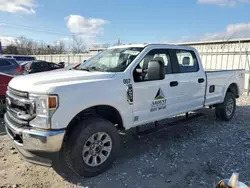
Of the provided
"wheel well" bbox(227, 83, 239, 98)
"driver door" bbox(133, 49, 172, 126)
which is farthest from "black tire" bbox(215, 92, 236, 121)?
"driver door" bbox(133, 49, 172, 126)

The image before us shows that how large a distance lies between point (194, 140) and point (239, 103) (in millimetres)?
5225

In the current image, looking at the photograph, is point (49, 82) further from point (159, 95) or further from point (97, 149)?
point (159, 95)

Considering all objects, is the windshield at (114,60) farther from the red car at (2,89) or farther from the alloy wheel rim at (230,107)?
the alloy wheel rim at (230,107)

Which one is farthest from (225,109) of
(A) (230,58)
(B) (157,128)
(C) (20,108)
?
(A) (230,58)

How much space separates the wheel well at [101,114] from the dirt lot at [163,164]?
75 cm

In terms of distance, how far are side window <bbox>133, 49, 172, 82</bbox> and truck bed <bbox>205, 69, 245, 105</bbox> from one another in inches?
58.9

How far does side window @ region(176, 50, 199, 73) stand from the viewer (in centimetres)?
491

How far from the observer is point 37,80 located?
3262 mm

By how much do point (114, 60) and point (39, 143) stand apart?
2.04 meters

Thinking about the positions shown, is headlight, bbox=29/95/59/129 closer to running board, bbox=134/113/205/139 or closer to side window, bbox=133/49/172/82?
side window, bbox=133/49/172/82

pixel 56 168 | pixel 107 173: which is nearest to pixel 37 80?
pixel 56 168

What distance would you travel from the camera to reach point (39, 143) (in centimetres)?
290

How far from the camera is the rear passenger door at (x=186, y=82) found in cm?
463

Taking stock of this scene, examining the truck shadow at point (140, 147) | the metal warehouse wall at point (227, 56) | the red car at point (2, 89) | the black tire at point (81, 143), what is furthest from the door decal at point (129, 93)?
the metal warehouse wall at point (227, 56)
